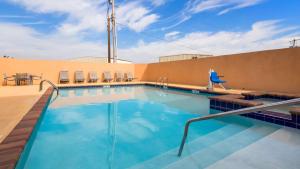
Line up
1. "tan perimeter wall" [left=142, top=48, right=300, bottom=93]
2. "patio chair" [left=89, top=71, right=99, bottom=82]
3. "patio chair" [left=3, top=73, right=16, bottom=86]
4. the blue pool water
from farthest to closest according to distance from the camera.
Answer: "patio chair" [left=89, top=71, right=99, bottom=82]
"patio chair" [left=3, top=73, right=16, bottom=86]
"tan perimeter wall" [left=142, top=48, right=300, bottom=93]
the blue pool water

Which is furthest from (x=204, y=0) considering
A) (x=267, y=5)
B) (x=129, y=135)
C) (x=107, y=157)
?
(x=107, y=157)

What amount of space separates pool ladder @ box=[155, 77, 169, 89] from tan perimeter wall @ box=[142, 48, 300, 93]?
46.1 inches

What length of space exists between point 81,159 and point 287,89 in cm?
684

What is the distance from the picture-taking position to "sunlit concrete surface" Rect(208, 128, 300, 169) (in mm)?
1983

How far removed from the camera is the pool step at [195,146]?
219cm

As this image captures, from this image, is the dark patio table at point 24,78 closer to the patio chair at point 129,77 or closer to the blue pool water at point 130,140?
the patio chair at point 129,77

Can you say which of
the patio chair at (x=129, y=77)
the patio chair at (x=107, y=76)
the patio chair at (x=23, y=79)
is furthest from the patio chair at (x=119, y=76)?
the patio chair at (x=23, y=79)

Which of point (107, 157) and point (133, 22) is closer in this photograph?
point (107, 157)

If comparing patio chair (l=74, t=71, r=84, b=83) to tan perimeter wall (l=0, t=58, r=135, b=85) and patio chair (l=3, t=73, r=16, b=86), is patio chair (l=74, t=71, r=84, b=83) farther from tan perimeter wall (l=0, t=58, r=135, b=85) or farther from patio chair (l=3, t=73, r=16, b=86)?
patio chair (l=3, t=73, r=16, b=86)

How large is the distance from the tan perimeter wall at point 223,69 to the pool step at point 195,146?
4202 millimetres

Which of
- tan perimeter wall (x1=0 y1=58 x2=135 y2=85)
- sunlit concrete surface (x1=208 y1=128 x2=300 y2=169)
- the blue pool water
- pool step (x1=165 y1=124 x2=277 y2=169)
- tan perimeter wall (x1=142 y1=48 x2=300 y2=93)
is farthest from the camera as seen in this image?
tan perimeter wall (x1=0 y1=58 x2=135 y2=85)

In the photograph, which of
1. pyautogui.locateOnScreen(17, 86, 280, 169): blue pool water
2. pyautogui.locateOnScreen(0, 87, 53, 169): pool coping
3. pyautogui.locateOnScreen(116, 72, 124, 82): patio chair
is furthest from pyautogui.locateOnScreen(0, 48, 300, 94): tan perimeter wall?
pyautogui.locateOnScreen(0, 87, 53, 169): pool coping

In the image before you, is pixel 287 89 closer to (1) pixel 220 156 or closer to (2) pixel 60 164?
(1) pixel 220 156

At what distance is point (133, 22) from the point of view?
59.1 ft
